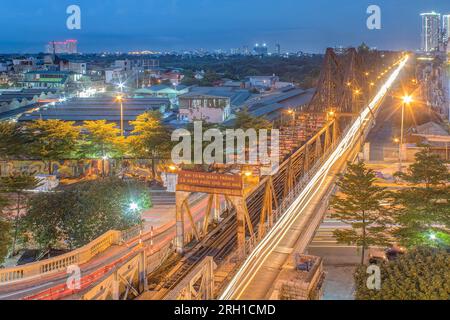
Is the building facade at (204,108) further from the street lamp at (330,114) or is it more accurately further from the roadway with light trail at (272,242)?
the roadway with light trail at (272,242)

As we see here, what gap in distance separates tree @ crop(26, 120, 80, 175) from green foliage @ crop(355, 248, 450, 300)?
26.5 meters

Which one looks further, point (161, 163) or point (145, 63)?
point (145, 63)

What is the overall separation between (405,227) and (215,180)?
826 cm

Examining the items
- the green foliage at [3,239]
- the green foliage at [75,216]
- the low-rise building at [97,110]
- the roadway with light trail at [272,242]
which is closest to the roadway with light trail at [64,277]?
the green foliage at [75,216]

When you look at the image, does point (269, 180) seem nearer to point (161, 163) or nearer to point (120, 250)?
point (120, 250)

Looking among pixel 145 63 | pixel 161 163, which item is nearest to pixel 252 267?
pixel 161 163

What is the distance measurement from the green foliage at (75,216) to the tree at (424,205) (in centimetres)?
1032

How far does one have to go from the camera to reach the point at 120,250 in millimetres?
18594

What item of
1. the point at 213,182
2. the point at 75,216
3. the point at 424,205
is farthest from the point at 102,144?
the point at 424,205

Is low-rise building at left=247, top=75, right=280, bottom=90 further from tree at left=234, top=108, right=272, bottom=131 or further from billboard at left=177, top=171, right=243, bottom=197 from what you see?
billboard at left=177, top=171, right=243, bottom=197

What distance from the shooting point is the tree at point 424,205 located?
1866 centimetres

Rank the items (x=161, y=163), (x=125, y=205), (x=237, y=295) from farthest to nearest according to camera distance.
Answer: (x=161, y=163) < (x=125, y=205) < (x=237, y=295)

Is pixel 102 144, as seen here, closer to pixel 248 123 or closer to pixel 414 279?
pixel 248 123

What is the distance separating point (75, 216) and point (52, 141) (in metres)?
17.5
